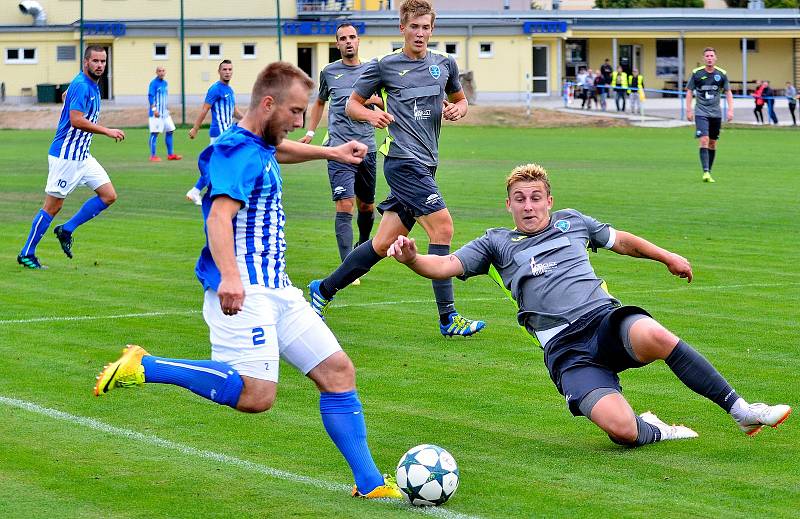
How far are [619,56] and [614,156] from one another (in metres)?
47.3

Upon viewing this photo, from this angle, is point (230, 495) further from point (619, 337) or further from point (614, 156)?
point (614, 156)

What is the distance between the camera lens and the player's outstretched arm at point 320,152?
609cm

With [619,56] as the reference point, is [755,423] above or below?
below

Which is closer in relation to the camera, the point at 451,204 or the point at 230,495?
the point at 230,495

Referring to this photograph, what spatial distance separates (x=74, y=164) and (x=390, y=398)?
24.8ft

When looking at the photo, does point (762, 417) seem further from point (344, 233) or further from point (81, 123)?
point (81, 123)

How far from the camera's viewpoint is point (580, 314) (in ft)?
22.4

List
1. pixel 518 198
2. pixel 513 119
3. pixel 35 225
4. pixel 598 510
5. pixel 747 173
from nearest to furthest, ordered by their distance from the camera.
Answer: pixel 598 510, pixel 518 198, pixel 35 225, pixel 747 173, pixel 513 119

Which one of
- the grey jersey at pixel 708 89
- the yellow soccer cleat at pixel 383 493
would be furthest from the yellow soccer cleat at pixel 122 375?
the grey jersey at pixel 708 89

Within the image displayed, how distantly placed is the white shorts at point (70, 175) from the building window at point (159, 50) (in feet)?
177

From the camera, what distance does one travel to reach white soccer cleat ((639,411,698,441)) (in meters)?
6.79

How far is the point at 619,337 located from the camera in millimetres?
6551

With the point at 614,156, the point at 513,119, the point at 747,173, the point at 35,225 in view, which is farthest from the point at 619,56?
the point at 35,225

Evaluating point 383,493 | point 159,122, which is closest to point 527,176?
point 383,493
